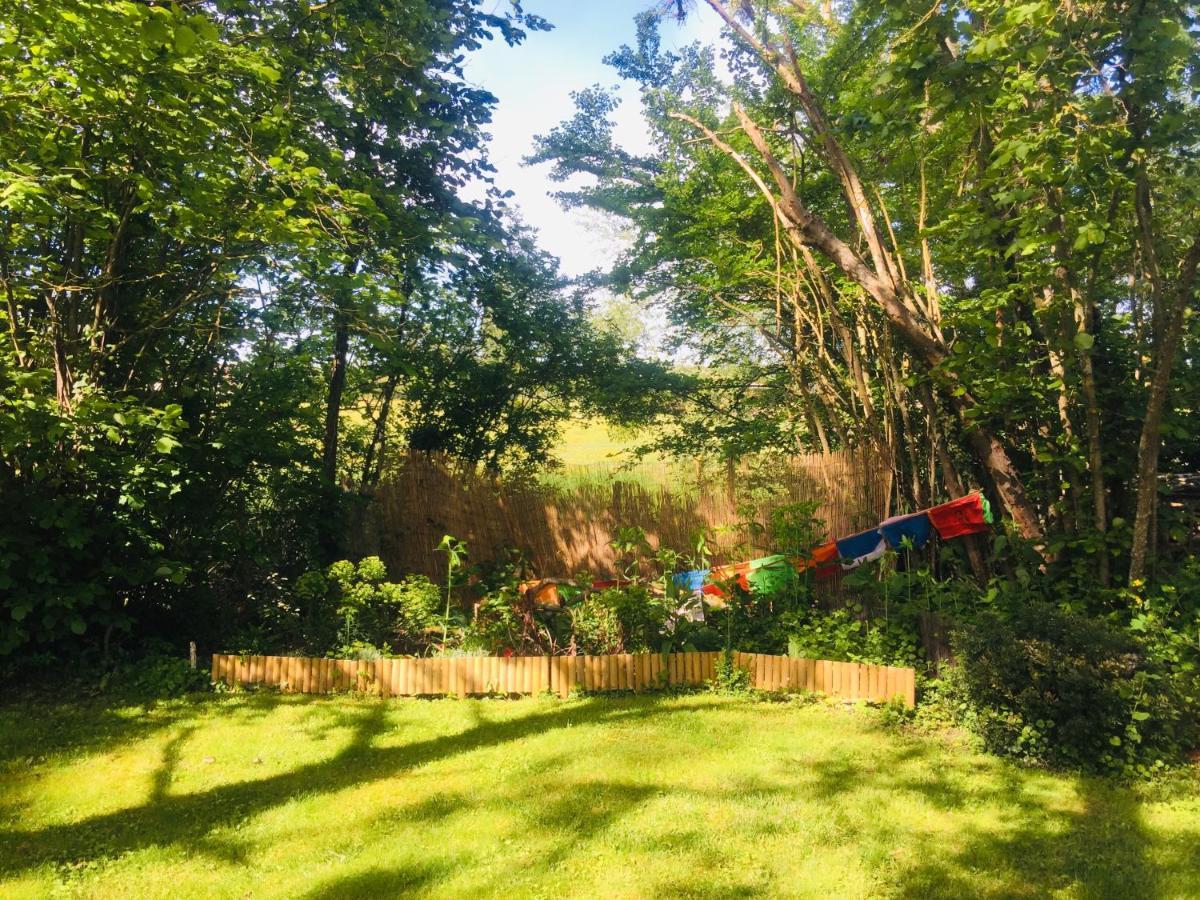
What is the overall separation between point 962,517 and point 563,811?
407 cm

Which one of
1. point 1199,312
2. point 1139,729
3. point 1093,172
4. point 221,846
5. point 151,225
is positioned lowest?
point 221,846

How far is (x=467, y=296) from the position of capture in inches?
370

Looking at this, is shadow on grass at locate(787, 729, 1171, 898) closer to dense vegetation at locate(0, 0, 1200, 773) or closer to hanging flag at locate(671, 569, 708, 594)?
dense vegetation at locate(0, 0, 1200, 773)

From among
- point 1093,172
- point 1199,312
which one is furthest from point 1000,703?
point 1199,312

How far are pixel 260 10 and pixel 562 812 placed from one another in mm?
6916

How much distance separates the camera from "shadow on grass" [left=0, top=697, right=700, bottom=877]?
3260mm

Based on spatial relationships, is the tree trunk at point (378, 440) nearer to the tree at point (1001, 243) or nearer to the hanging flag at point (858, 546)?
the tree at point (1001, 243)

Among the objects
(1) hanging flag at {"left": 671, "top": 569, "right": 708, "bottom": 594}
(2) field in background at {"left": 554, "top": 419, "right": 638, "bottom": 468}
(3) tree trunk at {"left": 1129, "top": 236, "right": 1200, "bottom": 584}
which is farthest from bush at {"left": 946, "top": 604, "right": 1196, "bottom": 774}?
(2) field in background at {"left": 554, "top": 419, "right": 638, "bottom": 468}

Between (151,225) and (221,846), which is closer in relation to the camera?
(221,846)

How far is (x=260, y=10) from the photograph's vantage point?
6.39 m

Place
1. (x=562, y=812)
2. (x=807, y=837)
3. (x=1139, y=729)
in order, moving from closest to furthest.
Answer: (x=807, y=837)
(x=562, y=812)
(x=1139, y=729)

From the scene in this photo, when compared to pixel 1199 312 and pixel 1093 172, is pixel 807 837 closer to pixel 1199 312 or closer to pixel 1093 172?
pixel 1093 172

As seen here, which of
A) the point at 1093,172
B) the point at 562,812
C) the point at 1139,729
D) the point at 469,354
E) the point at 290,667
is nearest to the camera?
Result: the point at 562,812

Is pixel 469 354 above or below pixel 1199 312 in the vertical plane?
above
